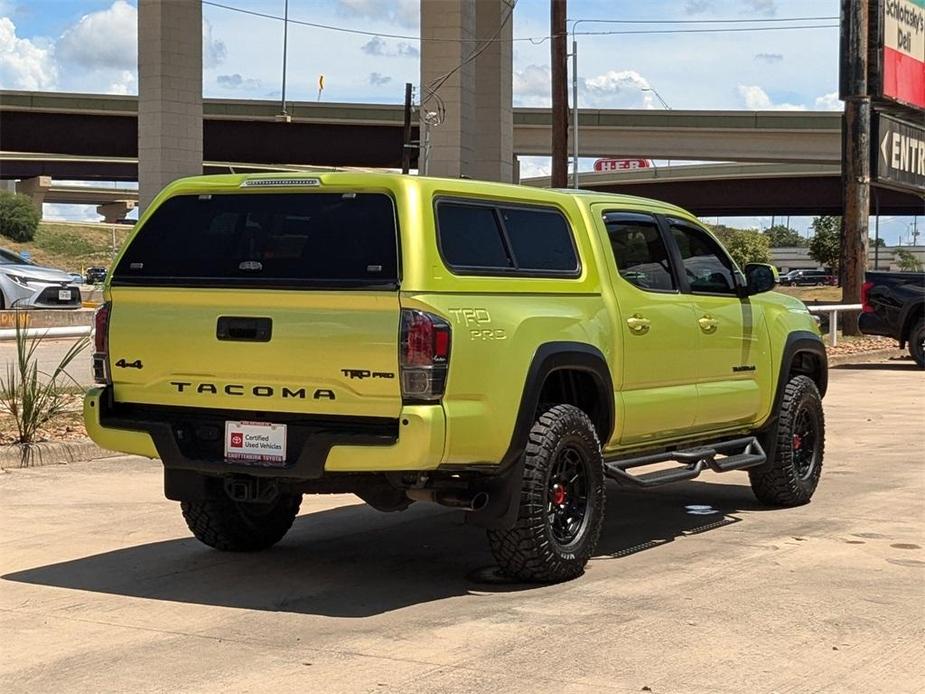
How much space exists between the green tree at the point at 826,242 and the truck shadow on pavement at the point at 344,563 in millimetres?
127314

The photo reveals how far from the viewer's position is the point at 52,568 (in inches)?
303

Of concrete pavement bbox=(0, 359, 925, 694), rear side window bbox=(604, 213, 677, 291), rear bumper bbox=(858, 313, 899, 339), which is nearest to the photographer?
concrete pavement bbox=(0, 359, 925, 694)

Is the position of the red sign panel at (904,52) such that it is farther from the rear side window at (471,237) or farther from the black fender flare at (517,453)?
the black fender flare at (517,453)

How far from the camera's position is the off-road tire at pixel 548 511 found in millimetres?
7074

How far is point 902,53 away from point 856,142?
9.18 ft

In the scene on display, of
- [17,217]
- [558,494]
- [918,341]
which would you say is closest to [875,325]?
[918,341]

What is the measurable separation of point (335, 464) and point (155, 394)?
1128mm

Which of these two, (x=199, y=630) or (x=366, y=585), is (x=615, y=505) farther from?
(x=199, y=630)

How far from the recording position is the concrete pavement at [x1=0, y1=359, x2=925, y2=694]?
5629 millimetres

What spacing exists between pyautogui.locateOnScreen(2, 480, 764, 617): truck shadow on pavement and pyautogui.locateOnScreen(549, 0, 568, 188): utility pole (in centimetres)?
2658

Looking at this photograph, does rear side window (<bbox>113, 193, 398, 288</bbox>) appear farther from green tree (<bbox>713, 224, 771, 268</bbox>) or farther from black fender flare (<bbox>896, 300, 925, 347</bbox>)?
green tree (<bbox>713, 224, 771, 268</bbox>)

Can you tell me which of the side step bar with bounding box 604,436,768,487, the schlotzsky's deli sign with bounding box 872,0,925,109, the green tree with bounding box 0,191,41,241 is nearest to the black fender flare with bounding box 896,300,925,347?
the schlotzsky's deli sign with bounding box 872,0,925,109

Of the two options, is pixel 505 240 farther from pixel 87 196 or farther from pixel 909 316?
pixel 87 196

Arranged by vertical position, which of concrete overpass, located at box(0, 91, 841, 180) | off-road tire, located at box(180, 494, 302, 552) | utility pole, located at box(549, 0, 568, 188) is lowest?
off-road tire, located at box(180, 494, 302, 552)
